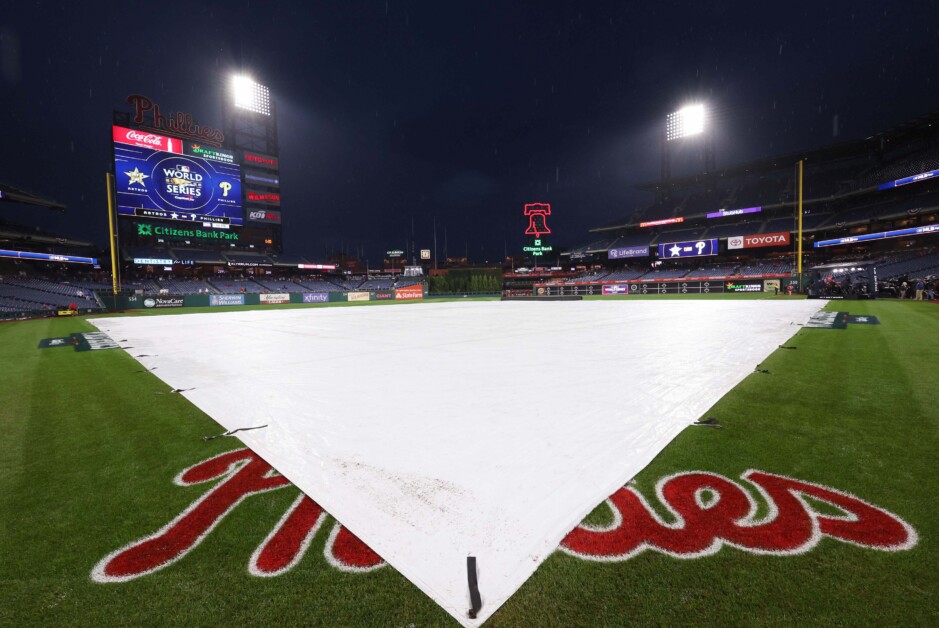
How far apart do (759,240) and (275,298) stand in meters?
58.2

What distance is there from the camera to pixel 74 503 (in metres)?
2.57

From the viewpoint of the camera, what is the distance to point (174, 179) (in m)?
41.5

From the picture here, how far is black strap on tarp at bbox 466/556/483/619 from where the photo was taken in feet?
5.21

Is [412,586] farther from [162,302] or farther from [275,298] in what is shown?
[275,298]

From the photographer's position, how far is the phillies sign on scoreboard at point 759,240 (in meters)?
48.2

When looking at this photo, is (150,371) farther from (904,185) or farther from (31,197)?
(904,185)

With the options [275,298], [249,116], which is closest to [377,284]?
[275,298]

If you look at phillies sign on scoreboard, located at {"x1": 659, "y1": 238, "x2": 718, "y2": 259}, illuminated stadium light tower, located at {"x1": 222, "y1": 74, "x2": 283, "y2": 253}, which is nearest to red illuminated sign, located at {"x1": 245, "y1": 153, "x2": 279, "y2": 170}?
illuminated stadium light tower, located at {"x1": 222, "y1": 74, "x2": 283, "y2": 253}

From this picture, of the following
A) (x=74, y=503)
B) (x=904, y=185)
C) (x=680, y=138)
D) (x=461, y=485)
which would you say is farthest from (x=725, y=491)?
(x=680, y=138)

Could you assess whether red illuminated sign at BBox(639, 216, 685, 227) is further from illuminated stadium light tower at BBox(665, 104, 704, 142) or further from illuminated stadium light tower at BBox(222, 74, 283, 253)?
illuminated stadium light tower at BBox(222, 74, 283, 253)

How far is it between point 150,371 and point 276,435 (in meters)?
4.78

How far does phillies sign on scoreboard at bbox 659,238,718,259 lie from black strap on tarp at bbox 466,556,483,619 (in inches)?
2440

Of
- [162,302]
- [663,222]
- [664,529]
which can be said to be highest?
[663,222]

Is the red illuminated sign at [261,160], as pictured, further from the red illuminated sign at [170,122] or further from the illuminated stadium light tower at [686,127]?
the illuminated stadium light tower at [686,127]
